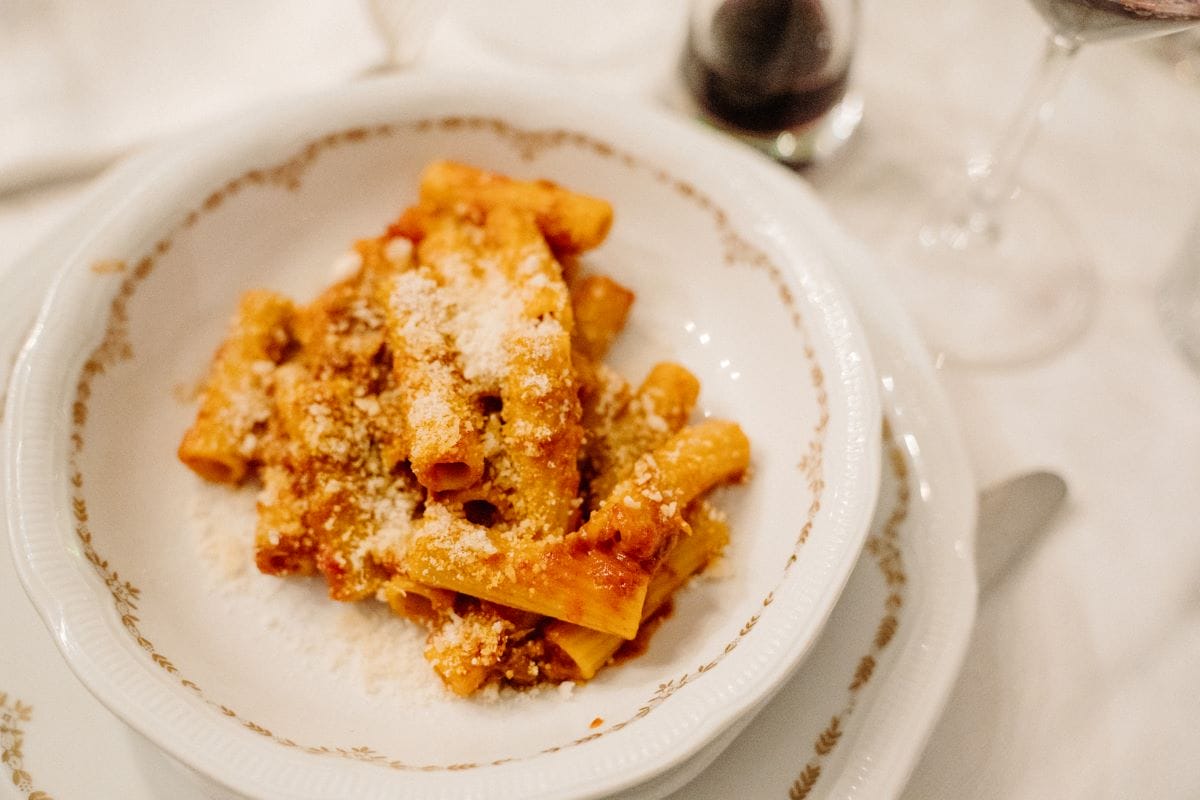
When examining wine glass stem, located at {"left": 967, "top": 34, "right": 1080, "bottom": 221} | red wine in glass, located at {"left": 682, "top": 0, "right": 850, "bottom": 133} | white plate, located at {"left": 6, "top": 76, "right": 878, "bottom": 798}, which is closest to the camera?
white plate, located at {"left": 6, "top": 76, "right": 878, "bottom": 798}

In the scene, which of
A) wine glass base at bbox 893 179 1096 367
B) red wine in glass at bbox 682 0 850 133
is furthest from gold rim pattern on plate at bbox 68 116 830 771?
wine glass base at bbox 893 179 1096 367

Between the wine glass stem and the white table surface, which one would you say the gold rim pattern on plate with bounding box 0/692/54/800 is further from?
the wine glass stem

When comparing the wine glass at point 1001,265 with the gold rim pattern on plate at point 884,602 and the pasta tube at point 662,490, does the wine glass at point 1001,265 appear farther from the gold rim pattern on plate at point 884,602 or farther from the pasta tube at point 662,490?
the pasta tube at point 662,490

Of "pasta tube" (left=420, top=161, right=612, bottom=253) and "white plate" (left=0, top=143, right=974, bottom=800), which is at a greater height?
"pasta tube" (left=420, top=161, right=612, bottom=253)

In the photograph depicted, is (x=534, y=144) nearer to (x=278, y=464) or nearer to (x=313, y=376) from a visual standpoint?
(x=313, y=376)

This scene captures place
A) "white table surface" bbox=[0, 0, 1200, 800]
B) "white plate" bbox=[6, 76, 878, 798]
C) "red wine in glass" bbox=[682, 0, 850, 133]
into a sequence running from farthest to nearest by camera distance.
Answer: "red wine in glass" bbox=[682, 0, 850, 133] → "white table surface" bbox=[0, 0, 1200, 800] → "white plate" bbox=[6, 76, 878, 798]

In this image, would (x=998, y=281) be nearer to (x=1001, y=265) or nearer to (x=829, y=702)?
(x=1001, y=265)
